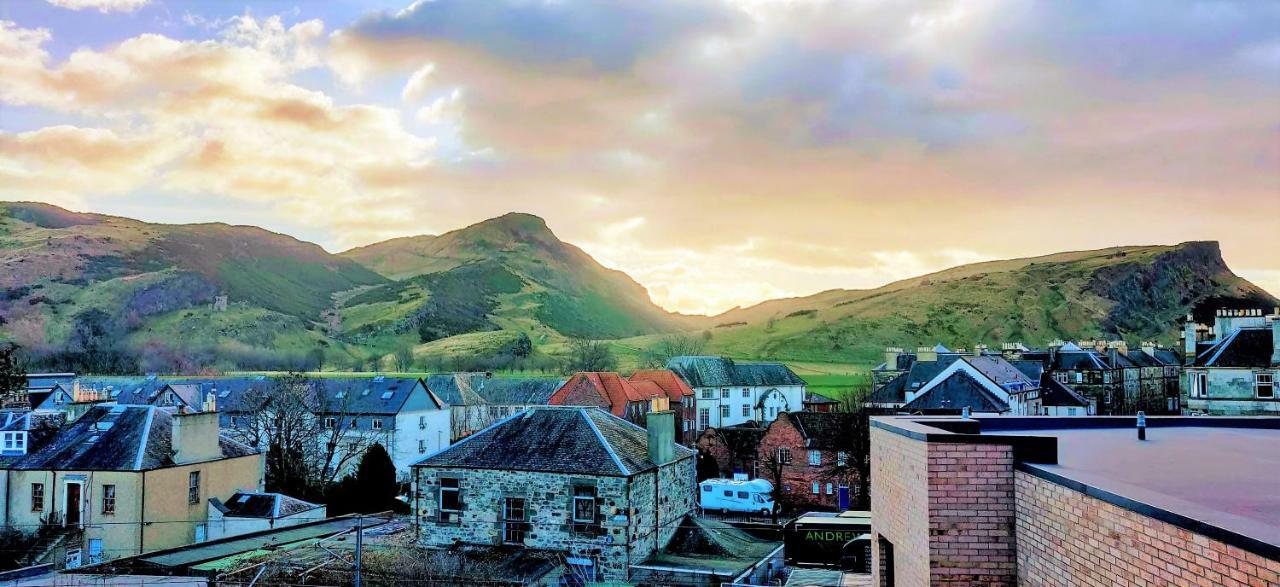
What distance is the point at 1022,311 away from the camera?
176 m

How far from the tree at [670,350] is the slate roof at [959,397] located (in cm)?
7402

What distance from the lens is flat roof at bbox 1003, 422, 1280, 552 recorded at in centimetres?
600

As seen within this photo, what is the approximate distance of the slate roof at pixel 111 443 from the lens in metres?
31.2

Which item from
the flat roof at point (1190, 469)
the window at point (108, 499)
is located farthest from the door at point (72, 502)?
the flat roof at point (1190, 469)

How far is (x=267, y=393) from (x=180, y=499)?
27.3 metres

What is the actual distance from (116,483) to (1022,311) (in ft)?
580

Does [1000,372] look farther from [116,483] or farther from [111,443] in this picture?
[111,443]

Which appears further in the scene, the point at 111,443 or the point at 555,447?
the point at 111,443

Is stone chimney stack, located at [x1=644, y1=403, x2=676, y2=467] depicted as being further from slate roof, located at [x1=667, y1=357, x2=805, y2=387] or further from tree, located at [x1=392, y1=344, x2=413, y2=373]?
tree, located at [x1=392, y1=344, x2=413, y2=373]

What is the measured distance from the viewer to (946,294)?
633 feet

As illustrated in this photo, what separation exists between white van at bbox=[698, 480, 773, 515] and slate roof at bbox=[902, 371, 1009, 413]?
8868mm

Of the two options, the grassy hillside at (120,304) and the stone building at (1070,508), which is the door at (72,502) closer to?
the stone building at (1070,508)

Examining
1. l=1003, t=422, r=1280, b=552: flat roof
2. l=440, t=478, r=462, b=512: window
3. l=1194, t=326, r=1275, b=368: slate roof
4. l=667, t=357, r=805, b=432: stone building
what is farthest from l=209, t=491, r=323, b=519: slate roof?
l=1194, t=326, r=1275, b=368: slate roof

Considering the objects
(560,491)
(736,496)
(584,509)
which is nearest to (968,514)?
(584,509)
